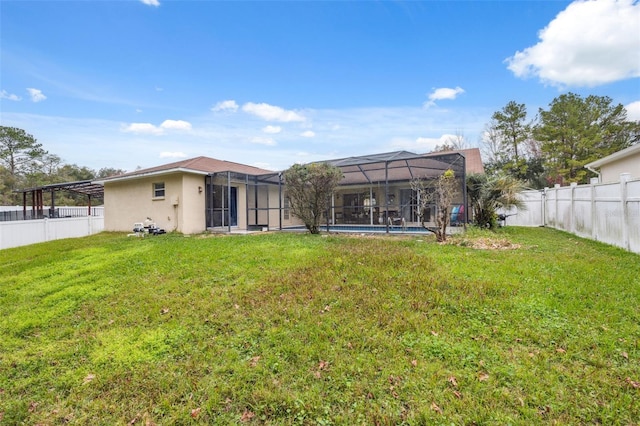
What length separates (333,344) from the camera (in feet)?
10.6

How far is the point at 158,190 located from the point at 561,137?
28.5 m

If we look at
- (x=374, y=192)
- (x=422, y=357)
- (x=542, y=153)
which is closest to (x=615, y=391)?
(x=422, y=357)

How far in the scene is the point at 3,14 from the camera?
32.4 ft

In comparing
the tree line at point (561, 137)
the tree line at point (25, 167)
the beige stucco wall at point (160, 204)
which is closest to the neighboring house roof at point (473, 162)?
the tree line at point (561, 137)

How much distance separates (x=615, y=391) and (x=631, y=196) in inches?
243

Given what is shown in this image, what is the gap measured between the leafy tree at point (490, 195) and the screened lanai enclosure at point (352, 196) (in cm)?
55

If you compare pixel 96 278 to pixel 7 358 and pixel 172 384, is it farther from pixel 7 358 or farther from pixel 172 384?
pixel 172 384

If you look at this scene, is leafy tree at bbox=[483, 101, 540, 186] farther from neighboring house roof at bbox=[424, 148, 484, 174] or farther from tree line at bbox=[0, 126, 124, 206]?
tree line at bbox=[0, 126, 124, 206]

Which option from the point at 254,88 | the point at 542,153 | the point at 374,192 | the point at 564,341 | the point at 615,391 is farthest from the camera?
the point at 542,153

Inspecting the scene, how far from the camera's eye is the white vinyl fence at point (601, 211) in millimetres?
6332

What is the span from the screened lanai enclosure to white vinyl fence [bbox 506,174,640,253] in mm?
3484

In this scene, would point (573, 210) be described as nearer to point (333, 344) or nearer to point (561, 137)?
point (333, 344)

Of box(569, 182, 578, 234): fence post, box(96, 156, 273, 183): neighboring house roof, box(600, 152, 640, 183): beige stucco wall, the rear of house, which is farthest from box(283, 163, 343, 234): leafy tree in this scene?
box(600, 152, 640, 183): beige stucco wall

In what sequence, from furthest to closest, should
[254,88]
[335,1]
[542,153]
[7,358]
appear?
[542,153] → [254,88] → [335,1] → [7,358]
